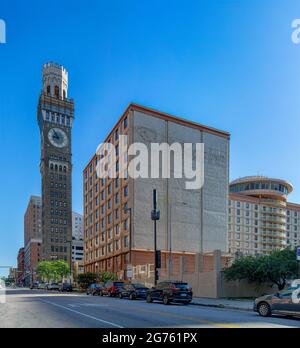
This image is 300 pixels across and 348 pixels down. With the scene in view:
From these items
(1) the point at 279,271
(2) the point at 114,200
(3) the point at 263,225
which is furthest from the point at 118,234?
(3) the point at 263,225

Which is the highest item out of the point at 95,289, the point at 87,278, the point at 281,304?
the point at 281,304

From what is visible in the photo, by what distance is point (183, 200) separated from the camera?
6988 centimetres

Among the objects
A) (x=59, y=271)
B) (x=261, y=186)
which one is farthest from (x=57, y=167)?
(x=261, y=186)

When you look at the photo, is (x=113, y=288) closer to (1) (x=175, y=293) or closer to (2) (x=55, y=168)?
(1) (x=175, y=293)

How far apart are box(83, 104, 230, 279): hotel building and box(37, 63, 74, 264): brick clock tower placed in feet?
260

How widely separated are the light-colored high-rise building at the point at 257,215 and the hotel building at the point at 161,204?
1842 inches

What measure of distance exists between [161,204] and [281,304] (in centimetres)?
4964

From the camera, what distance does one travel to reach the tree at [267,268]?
102 ft

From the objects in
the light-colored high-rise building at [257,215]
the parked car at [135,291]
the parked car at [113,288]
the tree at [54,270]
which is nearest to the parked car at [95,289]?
the parked car at [113,288]

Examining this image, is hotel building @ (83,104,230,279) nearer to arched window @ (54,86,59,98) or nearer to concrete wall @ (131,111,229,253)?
concrete wall @ (131,111,229,253)

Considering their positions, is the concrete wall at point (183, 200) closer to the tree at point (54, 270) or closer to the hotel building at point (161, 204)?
the hotel building at point (161, 204)

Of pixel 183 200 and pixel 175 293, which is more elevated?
pixel 183 200

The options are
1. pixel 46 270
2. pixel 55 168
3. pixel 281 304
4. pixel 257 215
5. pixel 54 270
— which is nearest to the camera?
pixel 281 304

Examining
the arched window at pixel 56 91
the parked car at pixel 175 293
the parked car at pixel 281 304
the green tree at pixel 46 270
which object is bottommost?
the green tree at pixel 46 270
